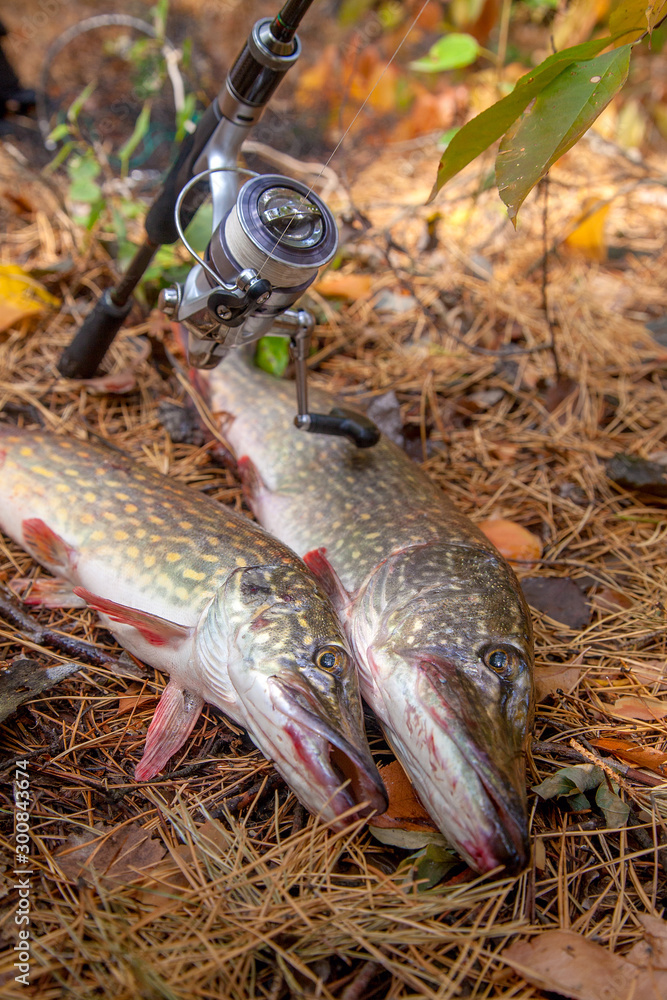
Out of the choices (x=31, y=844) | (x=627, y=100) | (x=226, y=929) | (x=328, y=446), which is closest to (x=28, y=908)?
(x=31, y=844)

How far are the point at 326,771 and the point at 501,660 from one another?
2.04 feet

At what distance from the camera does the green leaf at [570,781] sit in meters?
1.84

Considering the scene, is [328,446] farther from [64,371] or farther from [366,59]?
[366,59]

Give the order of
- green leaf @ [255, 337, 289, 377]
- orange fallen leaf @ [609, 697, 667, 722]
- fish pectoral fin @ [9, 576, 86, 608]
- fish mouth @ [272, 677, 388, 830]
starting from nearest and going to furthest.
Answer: fish mouth @ [272, 677, 388, 830]
orange fallen leaf @ [609, 697, 667, 722]
fish pectoral fin @ [9, 576, 86, 608]
green leaf @ [255, 337, 289, 377]

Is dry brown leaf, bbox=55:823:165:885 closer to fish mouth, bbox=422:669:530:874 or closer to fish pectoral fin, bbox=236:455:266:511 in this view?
fish mouth, bbox=422:669:530:874

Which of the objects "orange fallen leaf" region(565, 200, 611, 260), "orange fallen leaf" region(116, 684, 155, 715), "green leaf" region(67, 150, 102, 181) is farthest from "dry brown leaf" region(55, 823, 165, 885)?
"orange fallen leaf" region(565, 200, 611, 260)

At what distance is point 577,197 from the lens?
18.0 feet

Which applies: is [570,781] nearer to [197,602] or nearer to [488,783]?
[488,783]

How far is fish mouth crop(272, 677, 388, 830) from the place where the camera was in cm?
163

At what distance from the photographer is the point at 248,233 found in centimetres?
196

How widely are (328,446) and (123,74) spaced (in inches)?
233

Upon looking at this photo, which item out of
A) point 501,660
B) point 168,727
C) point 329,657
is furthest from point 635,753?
point 168,727

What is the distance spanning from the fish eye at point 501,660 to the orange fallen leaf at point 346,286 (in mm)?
2839

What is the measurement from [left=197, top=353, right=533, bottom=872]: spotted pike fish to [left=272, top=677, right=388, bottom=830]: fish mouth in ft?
0.50
